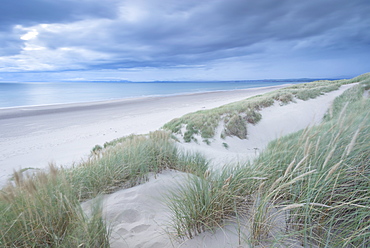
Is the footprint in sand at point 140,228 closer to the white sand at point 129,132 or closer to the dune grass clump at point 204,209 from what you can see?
the white sand at point 129,132

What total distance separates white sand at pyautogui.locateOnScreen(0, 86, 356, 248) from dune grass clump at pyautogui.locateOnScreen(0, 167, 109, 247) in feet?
0.98

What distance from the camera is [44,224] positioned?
2.23m

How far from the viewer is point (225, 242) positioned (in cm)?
227

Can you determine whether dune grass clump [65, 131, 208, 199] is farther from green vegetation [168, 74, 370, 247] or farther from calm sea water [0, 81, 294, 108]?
calm sea water [0, 81, 294, 108]

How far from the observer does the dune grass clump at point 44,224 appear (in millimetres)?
2104

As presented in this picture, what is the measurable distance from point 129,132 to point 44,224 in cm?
1129

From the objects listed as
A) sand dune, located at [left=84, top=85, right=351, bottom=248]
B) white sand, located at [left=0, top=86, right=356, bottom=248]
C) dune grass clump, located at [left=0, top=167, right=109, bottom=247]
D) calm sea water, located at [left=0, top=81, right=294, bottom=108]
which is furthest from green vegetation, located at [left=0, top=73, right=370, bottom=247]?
calm sea water, located at [left=0, top=81, right=294, bottom=108]

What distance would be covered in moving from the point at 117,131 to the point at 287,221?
42.5ft

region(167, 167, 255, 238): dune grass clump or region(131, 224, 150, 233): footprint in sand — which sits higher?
region(167, 167, 255, 238): dune grass clump

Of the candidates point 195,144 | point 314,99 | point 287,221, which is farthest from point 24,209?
point 314,99

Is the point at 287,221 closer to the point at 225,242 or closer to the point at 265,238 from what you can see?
the point at 265,238

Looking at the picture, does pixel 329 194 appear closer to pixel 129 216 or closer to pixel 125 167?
pixel 129 216

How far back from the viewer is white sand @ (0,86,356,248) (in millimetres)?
2650

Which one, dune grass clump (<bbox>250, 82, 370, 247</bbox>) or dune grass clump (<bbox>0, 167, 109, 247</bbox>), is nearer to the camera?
dune grass clump (<bbox>250, 82, 370, 247</bbox>)
